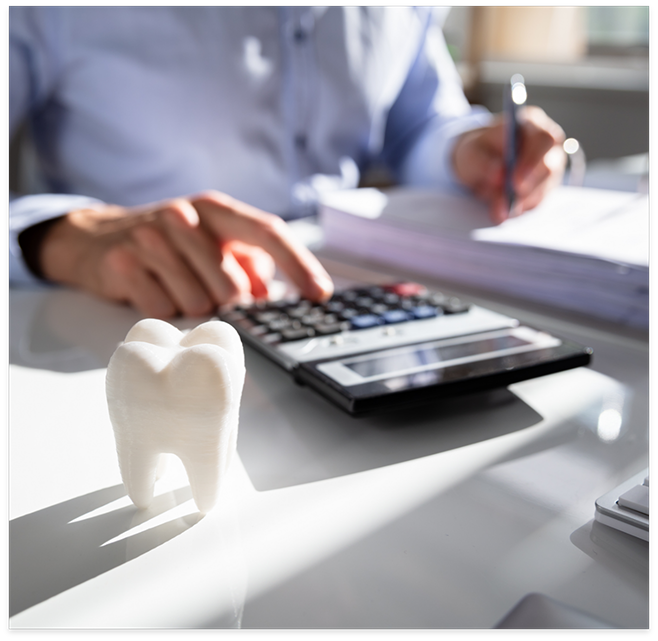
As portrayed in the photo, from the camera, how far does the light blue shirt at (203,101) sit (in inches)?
25.6

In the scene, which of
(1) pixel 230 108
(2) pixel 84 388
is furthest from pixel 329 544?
(1) pixel 230 108

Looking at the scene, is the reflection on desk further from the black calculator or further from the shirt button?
the shirt button

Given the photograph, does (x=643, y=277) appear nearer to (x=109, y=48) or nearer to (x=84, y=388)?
(x=84, y=388)

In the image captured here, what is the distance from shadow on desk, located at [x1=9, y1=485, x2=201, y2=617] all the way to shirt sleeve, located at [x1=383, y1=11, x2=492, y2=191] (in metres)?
0.75

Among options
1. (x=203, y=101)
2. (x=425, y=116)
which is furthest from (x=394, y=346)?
(x=425, y=116)

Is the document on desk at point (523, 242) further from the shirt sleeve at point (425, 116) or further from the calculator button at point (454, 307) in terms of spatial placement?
the shirt sleeve at point (425, 116)

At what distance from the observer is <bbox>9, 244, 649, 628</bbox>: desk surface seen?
182 mm

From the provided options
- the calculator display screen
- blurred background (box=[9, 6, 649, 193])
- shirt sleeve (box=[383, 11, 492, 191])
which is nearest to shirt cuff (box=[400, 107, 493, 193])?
shirt sleeve (box=[383, 11, 492, 191])

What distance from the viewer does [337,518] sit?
224 mm

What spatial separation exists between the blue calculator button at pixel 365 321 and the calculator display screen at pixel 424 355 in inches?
1.6

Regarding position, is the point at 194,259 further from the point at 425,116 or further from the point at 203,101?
the point at 425,116

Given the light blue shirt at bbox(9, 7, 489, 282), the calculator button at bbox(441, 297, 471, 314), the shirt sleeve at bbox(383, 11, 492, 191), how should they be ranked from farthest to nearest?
1. the shirt sleeve at bbox(383, 11, 492, 191)
2. the light blue shirt at bbox(9, 7, 489, 282)
3. the calculator button at bbox(441, 297, 471, 314)

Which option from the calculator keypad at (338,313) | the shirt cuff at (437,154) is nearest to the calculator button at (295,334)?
the calculator keypad at (338,313)

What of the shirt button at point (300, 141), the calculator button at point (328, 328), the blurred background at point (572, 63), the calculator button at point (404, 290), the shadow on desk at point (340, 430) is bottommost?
the shadow on desk at point (340, 430)
